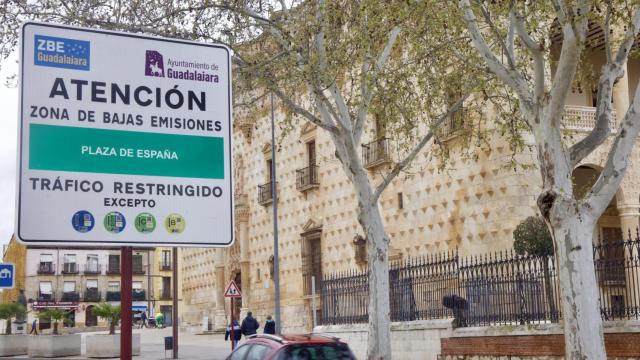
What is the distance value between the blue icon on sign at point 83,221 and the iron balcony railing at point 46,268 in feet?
246

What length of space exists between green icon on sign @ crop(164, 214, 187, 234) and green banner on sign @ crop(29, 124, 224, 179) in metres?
0.22

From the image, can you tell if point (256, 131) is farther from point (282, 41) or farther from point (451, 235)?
point (282, 41)

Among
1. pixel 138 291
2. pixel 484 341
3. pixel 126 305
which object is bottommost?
pixel 484 341

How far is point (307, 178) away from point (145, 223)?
3085 cm

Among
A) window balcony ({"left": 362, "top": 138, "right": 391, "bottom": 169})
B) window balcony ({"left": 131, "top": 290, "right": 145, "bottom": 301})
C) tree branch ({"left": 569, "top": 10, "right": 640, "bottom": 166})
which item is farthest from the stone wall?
window balcony ({"left": 131, "top": 290, "right": 145, "bottom": 301})

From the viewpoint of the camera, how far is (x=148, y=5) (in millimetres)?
17875

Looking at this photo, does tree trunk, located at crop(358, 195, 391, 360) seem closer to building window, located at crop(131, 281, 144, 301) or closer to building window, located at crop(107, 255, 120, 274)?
building window, located at crop(131, 281, 144, 301)

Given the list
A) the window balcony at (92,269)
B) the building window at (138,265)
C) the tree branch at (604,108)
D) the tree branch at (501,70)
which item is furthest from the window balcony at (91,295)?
the tree branch at (604,108)

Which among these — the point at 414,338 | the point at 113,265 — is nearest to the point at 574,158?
the point at 414,338

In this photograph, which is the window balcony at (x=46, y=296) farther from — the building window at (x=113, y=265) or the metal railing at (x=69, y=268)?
the building window at (x=113, y=265)

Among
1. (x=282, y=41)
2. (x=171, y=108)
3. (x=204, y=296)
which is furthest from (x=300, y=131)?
(x=171, y=108)

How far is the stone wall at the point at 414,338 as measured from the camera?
751 inches

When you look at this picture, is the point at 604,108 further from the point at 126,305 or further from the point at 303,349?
the point at 126,305

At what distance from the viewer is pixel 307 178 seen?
115 feet
